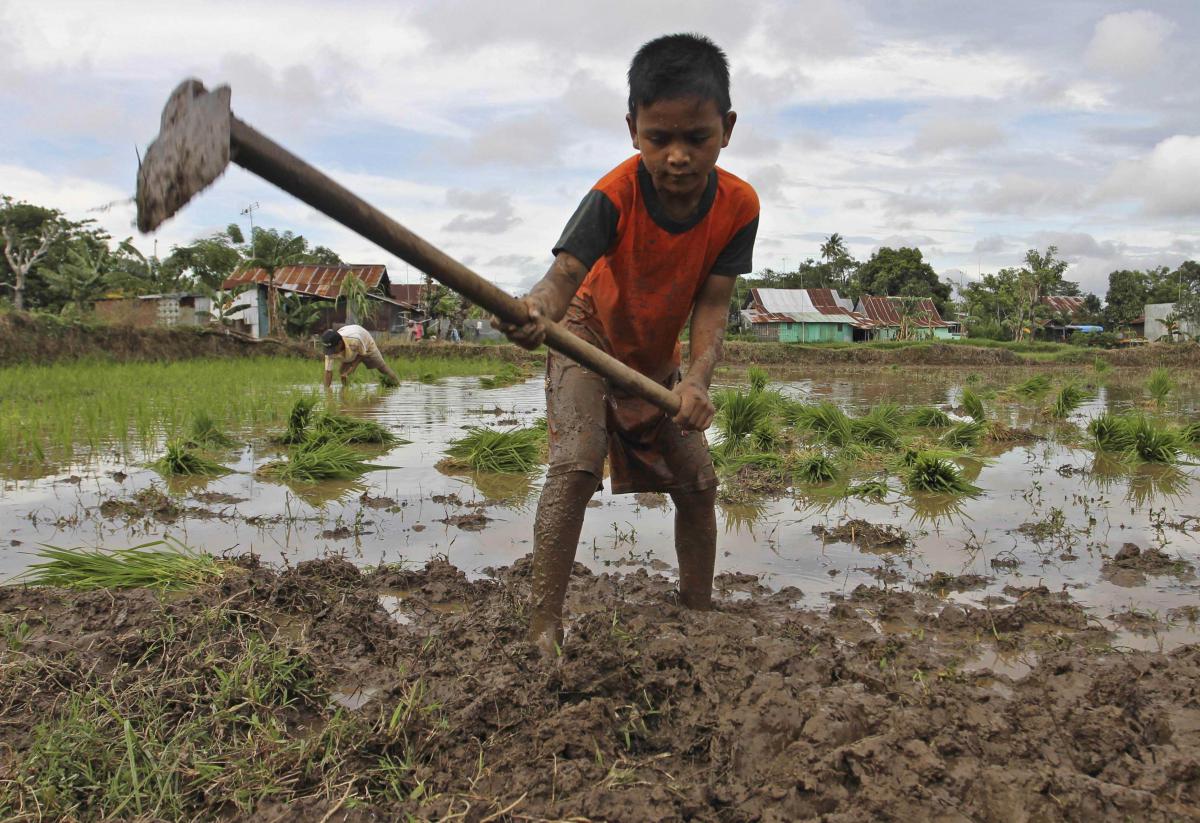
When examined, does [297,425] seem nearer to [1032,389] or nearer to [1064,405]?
[1064,405]

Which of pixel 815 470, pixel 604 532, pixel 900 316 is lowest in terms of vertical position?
pixel 604 532

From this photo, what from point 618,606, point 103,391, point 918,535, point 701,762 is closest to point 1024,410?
point 918,535

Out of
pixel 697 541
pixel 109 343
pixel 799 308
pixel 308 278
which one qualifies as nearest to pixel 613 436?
pixel 697 541

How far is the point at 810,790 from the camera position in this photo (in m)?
1.38

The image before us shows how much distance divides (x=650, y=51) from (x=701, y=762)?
1.67 m

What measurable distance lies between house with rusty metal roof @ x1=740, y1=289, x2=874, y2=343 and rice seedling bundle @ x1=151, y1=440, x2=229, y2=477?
Answer: 128ft

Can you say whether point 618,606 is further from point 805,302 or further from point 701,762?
point 805,302

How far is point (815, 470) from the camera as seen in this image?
16.1 feet

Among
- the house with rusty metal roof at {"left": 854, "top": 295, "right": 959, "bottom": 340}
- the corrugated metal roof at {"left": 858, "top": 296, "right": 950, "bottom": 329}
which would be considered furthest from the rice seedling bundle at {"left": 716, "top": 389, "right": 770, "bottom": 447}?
the corrugated metal roof at {"left": 858, "top": 296, "right": 950, "bottom": 329}

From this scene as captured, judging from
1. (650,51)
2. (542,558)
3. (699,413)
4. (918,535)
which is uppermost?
(650,51)

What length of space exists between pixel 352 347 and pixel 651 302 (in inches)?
362

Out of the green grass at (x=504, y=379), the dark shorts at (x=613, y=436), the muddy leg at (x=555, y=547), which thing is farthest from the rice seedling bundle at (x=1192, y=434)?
the green grass at (x=504, y=379)

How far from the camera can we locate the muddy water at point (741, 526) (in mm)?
2959

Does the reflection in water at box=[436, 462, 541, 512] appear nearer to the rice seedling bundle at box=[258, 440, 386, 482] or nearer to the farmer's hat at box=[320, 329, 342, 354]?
the rice seedling bundle at box=[258, 440, 386, 482]
